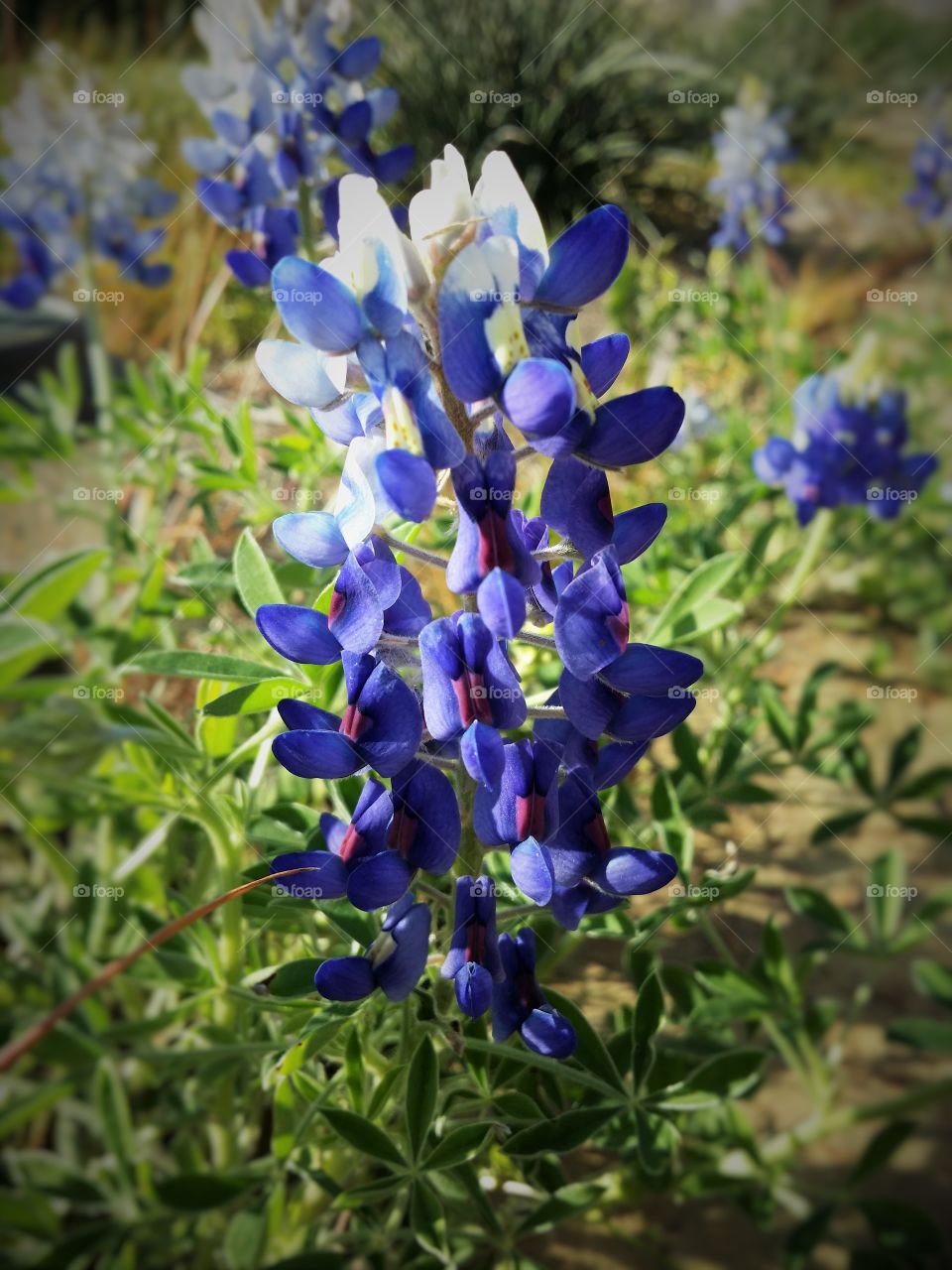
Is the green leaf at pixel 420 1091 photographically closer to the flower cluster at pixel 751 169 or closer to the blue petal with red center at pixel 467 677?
the blue petal with red center at pixel 467 677

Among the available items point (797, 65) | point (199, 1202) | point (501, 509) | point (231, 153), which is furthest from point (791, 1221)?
point (797, 65)

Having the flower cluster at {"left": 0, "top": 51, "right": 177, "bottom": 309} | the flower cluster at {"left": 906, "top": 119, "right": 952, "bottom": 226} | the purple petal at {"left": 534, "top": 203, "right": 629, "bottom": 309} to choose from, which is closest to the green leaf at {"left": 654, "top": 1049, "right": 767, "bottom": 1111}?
the purple petal at {"left": 534, "top": 203, "right": 629, "bottom": 309}

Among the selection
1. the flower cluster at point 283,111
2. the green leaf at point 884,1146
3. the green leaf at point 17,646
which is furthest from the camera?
the flower cluster at point 283,111

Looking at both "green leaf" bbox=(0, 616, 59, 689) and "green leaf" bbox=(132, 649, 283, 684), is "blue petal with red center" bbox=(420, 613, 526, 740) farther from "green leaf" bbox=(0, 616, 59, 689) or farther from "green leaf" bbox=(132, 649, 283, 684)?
"green leaf" bbox=(0, 616, 59, 689)

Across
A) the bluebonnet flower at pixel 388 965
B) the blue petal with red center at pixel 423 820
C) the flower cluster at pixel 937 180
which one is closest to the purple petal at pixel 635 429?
the blue petal with red center at pixel 423 820

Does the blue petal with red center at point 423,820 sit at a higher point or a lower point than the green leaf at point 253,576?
lower

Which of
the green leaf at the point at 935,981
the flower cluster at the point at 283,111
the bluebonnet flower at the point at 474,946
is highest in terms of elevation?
the flower cluster at the point at 283,111
